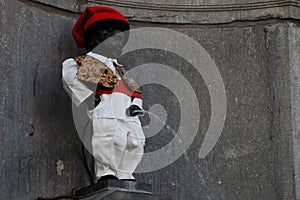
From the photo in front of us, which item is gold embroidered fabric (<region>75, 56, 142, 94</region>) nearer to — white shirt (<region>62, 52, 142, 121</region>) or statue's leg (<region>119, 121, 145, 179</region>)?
white shirt (<region>62, 52, 142, 121</region>)

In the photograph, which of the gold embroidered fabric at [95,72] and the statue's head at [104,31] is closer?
the gold embroidered fabric at [95,72]

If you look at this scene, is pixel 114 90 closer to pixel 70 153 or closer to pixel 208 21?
pixel 70 153

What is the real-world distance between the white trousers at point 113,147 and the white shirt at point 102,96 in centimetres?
3

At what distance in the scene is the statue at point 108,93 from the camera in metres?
3.62

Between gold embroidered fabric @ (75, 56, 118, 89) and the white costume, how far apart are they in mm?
28

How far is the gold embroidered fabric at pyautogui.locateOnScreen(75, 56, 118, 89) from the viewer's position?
12.1ft

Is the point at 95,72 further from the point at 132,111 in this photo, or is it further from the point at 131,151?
the point at 131,151

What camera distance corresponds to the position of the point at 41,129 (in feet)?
12.7

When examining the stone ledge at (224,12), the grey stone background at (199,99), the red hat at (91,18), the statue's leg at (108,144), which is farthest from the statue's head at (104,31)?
the stone ledge at (224,12)

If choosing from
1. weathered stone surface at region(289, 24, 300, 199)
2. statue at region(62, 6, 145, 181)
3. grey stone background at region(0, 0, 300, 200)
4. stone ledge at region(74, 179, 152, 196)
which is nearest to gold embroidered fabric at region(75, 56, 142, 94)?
statue at region(62, 6, 145, 181)

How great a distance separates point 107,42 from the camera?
12.5 feet

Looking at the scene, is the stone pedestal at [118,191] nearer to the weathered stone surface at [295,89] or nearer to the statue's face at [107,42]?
the statue's face at [107,42]

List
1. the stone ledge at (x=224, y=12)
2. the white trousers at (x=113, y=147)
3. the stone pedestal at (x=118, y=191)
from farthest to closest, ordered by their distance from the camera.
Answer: the stone ledge at (x=224, y=12) < the white trousers at (x=113, y=147) < the stone pedestal at (x=118, y=191)

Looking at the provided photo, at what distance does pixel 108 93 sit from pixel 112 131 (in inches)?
6.5
